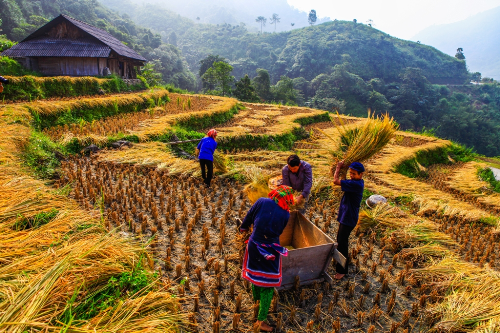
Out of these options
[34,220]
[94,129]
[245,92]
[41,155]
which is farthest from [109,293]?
[245,92]

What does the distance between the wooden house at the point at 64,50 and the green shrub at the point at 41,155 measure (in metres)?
12.1

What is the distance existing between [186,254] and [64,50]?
58.6 feet

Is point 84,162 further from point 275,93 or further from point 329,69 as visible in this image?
point 329,69

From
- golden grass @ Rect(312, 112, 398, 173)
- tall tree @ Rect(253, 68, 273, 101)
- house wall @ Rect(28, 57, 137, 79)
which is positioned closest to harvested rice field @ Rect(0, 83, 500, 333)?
golden grass @ Rect(312, 112, 398, 173)

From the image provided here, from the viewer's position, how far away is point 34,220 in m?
2.91

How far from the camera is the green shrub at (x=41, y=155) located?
487 centimetres

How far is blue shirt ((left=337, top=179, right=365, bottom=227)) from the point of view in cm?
285

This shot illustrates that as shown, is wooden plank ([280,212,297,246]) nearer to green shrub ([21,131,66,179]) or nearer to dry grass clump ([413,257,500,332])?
dry grass clump ([413,257,500,332])

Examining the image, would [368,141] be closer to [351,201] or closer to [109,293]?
[351,201]

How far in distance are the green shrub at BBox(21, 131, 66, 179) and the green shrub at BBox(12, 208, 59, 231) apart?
2.15 meters

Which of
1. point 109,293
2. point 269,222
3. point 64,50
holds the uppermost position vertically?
point 64,50

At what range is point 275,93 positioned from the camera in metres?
33.4

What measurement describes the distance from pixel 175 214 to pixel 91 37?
1756 cm

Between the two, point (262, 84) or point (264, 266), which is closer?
point (264, 266)
